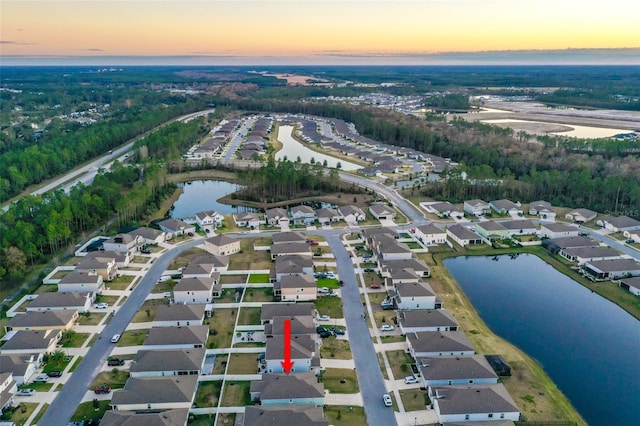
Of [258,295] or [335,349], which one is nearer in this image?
[335,349]

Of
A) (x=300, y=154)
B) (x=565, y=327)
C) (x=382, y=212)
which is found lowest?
(x=565, y=327)

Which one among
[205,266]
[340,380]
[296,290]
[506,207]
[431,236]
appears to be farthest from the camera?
[506,207]

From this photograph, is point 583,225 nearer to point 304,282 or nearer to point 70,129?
point 304,282

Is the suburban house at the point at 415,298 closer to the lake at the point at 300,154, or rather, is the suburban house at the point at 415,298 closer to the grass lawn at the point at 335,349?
the grass lawn at the point at 335,349

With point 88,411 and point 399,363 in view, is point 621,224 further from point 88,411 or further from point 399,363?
point 88,411

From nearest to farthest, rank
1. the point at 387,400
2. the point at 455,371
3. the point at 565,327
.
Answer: the point at 387,400, the point at 455,371, the point at 565,327

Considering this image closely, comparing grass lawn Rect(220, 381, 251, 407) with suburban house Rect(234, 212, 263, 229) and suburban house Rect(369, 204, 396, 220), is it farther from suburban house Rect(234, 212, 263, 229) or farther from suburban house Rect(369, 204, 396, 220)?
suburban house Rect(369, 204, 396, 220)

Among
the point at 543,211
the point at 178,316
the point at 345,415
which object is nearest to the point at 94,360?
the point at 178,316

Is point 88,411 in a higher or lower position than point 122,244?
lower
